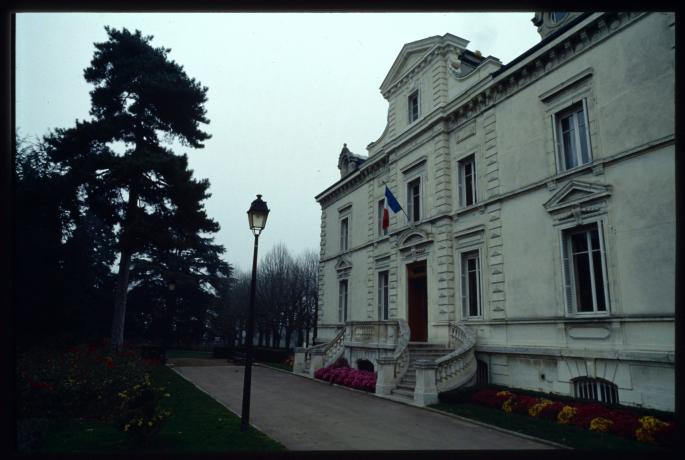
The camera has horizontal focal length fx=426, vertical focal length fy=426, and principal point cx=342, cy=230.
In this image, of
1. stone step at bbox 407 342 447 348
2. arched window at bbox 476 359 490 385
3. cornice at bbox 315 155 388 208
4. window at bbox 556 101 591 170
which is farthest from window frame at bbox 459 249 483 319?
cornice at bbox 315 155 388 208

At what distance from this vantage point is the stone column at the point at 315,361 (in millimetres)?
19391

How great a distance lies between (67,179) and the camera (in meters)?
18.3

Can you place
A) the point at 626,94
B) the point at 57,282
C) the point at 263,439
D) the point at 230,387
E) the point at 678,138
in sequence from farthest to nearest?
the point at 57,282, the point at 230,387, the point at 626,94, the point at 263,439, the point at 678,138

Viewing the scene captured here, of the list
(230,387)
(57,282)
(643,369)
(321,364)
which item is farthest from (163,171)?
(643,369)

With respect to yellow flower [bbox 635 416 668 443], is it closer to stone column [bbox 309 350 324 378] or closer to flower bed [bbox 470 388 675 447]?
flower bed [bbox 470 388 675 447]

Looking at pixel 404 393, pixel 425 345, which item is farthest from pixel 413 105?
pixel 404 393

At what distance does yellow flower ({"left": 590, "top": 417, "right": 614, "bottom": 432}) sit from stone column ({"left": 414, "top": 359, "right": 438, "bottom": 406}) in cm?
431

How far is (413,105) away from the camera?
20516 mm

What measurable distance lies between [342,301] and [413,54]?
14.1 metres

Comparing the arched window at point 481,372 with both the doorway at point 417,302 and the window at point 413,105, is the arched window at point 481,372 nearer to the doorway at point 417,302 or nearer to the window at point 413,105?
the doorway at point 417,302

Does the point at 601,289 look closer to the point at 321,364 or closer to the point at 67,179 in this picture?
the point at 321,364

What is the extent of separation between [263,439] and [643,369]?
8.66 metres

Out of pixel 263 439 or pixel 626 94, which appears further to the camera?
pixel 626 94

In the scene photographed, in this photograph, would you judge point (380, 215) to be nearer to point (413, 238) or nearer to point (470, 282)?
point (413, 238)
